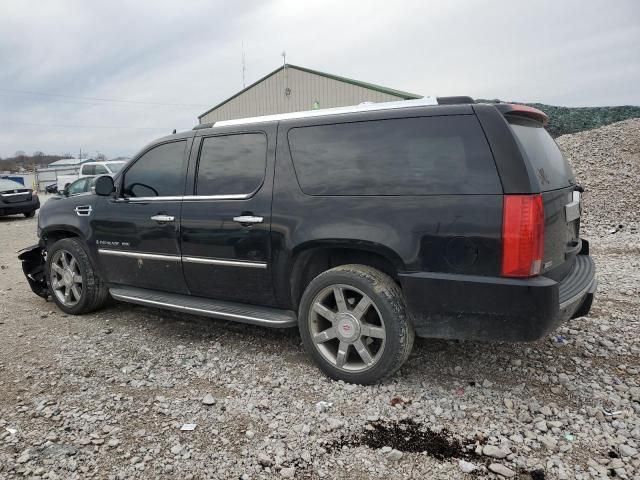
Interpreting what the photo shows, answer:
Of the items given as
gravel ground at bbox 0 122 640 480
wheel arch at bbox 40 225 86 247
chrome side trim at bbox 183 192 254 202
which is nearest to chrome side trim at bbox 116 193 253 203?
chrome side trim at bbox 183 192 254 202

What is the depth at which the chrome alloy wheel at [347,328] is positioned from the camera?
10.8 feet

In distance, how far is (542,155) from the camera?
3154mm

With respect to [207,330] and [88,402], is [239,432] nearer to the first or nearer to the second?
[88,402]

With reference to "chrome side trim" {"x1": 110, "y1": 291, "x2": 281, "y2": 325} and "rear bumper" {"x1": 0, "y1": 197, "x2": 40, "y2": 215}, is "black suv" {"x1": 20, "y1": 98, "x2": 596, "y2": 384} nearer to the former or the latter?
"chrome side trim" {"x1": 110, "y1": 291, "x2": 281, "y2": 325}

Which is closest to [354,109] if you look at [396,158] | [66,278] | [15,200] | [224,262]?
[396,158]

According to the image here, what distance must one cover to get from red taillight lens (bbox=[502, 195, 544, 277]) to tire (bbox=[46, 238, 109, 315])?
3986mm

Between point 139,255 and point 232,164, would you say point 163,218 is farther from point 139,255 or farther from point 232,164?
point 232,164

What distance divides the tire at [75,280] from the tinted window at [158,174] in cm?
94

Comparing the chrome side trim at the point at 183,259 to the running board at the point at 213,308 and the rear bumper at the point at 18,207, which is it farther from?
the rear bumper at the point at 18,207

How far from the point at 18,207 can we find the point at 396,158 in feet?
53.6

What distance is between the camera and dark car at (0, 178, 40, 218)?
15.5 metres

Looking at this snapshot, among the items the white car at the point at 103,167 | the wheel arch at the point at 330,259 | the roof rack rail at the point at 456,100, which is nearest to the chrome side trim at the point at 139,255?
the wheel arch at the point at 330,259

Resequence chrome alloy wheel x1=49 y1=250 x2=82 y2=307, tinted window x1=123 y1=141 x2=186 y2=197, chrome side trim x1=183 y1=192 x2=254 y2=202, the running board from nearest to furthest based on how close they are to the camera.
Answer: the running board
chrome side trim x1=183 y1=192 x2=254 y2=202
tinted window x1=123 y1=141 x2=186 y2=197
chrome alloy wheel x1=49 y1=250 x2=82 y2=307

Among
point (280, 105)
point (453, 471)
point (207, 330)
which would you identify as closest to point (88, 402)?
point (207, 330)
